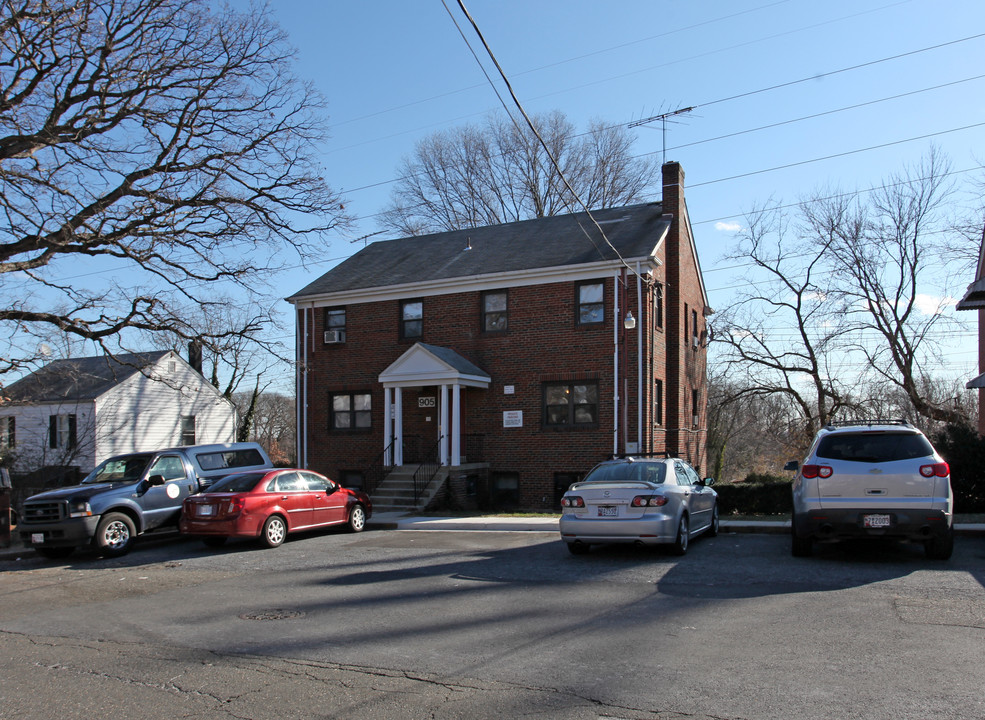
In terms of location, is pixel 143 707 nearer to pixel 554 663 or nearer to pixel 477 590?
pixel 554 663

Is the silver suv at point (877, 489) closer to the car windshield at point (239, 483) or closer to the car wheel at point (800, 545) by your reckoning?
the car wheel at point (800, 545)

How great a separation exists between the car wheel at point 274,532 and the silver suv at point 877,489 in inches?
339

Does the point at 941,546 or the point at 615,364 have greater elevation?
the point at 615,364

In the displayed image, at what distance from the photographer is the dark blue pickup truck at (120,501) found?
1318 centimetres

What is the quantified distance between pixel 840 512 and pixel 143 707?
27.5ft

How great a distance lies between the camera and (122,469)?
15258 mm

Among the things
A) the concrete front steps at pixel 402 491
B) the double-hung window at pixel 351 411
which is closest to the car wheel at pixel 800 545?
the concrete front steps at pixel 402 491

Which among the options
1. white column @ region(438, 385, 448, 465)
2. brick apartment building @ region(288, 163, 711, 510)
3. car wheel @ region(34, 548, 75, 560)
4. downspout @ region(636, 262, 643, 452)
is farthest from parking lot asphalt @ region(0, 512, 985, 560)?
downspout @ region(636, 262, 643, 452)

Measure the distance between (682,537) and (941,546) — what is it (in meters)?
3.28

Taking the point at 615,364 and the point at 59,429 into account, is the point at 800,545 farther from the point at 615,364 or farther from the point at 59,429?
the point at 59,429

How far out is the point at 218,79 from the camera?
17.4 m

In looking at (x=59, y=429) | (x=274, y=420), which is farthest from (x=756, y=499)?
(x=274, y=420)

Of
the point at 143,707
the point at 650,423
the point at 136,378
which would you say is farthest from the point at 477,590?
the point at 136,378

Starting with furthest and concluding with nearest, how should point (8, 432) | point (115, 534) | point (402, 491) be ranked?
point (8, 432) < point (402, 491) < point (115, 534)
